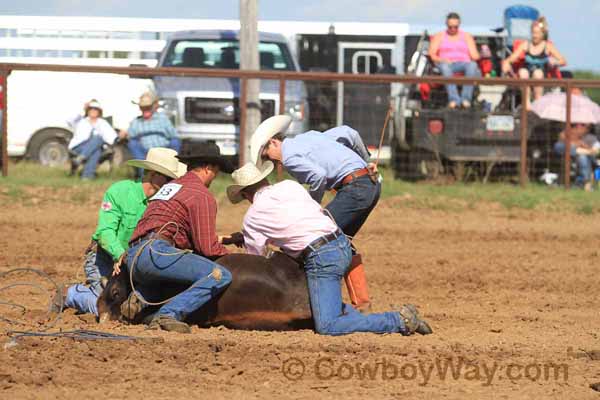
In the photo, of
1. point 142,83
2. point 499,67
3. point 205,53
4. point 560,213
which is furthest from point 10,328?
point 499,67

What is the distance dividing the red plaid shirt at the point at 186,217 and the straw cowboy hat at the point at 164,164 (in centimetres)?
49

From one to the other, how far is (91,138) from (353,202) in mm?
8378

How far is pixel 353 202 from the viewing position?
27.8 feet

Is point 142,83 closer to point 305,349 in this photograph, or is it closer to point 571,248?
point 571,248

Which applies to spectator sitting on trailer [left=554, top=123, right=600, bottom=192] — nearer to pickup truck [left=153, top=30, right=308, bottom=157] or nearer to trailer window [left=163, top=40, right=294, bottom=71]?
pickup truck [left=153, top=30, right=308, bottom=157]

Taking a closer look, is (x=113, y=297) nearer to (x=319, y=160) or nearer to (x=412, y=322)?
(x=319, y=160)

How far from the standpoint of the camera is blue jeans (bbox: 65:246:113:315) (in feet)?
27.6

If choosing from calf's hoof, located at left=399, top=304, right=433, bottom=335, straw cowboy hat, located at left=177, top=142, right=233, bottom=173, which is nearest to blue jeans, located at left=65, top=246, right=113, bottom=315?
straw cowboy hat, located at left=177, top=142, right=233, bottom=173

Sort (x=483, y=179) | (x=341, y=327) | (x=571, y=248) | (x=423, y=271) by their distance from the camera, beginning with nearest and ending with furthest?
(x=341, y=327) → (x=423, y=271) → (x=571, y=248) → (x=483, y=179)

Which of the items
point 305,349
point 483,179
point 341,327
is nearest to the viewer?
point 305,349

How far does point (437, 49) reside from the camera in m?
17.0

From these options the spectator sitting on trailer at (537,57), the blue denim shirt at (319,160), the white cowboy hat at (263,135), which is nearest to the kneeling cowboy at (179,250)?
the white cowboy hat at (263,135)

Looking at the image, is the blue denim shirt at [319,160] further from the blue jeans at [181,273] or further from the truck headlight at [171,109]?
the truck headlight at [171,109]

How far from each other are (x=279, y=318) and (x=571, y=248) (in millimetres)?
5962
